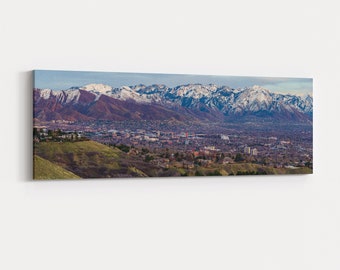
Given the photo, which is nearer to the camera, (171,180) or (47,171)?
(47,171)

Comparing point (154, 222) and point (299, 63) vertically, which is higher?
point (299, 63)

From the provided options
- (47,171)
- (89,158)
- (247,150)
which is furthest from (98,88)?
(247,150)

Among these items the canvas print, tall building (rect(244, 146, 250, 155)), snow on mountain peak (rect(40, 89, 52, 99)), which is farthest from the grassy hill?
tall building (rect(244, 146, 250, 155))
